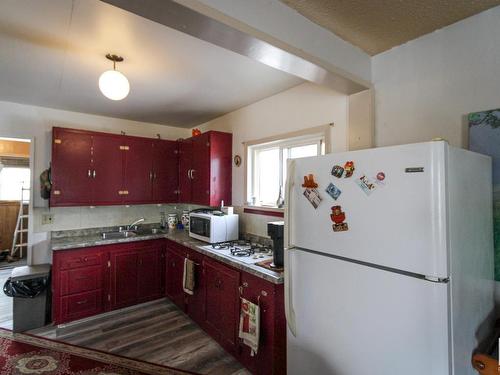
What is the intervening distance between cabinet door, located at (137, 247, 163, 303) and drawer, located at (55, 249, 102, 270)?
44cm

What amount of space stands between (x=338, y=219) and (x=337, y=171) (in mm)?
235

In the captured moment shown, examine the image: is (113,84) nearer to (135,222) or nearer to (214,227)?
(214,227)

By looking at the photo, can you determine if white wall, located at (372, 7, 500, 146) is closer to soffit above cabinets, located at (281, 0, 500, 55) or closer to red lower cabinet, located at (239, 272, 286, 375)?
soffit above cabinets, located at (281, 0, 500, 55)

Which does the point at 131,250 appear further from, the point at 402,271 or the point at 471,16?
the point at 471,16

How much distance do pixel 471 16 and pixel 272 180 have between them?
6.21ft

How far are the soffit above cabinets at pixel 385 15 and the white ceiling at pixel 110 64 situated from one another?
0.63 metres

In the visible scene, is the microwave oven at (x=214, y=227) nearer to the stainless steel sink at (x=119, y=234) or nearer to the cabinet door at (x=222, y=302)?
the cabinet door at (x=222, y=302)

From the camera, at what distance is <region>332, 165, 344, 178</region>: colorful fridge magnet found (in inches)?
49.8

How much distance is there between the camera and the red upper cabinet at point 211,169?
3.05 meters

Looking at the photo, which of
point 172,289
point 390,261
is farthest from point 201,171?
point 390,261

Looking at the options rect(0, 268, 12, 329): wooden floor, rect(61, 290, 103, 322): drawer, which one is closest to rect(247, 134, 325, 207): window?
rect(61, 290, 103, 322): drawer

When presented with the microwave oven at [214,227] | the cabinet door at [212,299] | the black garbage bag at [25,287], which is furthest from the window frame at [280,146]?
the black garbage bag at [25,287]

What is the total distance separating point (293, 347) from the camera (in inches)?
59.7

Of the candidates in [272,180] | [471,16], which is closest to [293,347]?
[272,180]
